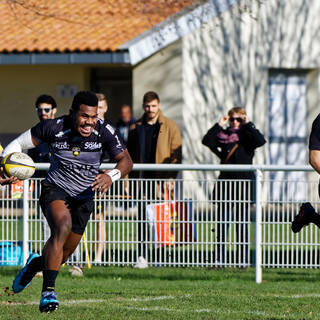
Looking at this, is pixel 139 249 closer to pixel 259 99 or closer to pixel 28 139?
pixel 28 139

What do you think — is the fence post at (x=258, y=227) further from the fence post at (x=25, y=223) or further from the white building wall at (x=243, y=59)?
the white building wall at (x=243, y=59)

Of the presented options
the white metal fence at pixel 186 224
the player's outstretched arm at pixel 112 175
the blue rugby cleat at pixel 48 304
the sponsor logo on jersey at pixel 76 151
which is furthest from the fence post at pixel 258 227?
the blue rugby cleat at pixel 48 304

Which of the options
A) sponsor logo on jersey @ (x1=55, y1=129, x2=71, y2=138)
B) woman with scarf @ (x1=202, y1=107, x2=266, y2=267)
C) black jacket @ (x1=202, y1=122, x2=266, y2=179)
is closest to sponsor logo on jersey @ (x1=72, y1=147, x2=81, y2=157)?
sponsor logo on jersey @ (x1=55, y1=129, x2=71, y2=138)

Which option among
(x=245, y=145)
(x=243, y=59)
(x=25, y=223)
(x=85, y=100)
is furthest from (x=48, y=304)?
(x=243, y=59)

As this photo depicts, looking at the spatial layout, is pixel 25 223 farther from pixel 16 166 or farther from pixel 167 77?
pixel 167 77

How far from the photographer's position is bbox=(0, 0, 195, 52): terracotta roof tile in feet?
68.9

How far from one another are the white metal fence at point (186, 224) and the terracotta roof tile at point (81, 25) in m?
9.01

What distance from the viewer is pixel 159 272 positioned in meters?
11.7

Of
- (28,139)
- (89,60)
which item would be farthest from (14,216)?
(89,60)

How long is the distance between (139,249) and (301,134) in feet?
36.5

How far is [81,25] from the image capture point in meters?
22.2

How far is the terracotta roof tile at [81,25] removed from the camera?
68.9 ft

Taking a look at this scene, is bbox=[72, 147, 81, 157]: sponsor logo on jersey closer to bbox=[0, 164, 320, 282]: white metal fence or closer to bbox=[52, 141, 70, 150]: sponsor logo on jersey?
bbox=[52, 141, 70, 150]: sponsor logo on jersey

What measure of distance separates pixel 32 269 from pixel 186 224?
2.78 metres
